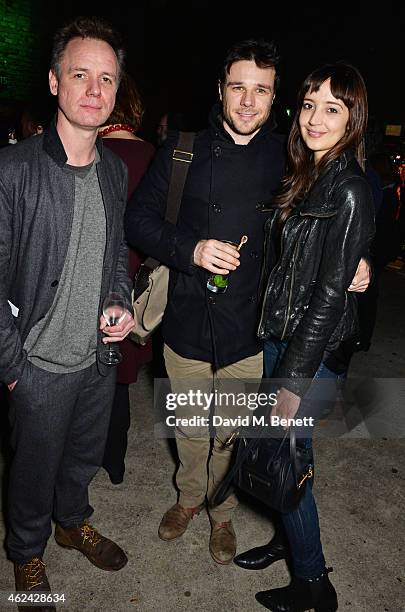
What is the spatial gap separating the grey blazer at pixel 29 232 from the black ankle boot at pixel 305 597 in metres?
1.66

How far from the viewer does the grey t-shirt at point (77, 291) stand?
2008 millimetres

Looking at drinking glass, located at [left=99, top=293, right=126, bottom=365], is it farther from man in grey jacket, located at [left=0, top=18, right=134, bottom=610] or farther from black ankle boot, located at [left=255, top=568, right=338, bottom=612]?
black ankle boot, located at [left=255, top=568, right=338, bottom=612]

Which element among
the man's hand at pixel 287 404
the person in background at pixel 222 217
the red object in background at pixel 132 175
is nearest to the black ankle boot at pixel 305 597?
the man's hand at pixel 287 404

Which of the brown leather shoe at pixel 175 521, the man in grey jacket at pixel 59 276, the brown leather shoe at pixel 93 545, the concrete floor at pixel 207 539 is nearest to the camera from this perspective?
the man in grey jacket at pixel 59 276

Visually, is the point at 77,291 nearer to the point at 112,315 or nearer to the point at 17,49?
the point at 112,315

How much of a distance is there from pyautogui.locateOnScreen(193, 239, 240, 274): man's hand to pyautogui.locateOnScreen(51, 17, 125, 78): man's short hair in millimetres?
936

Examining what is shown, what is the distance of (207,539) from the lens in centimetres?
279

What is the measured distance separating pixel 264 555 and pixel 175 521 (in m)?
0.54

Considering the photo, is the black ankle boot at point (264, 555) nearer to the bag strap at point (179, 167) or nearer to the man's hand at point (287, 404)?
the man's hand at point (287, 404)

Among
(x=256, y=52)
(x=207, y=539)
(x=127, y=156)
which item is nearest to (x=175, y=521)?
(x=207, y=539)

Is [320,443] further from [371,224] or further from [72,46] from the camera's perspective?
[72,46]

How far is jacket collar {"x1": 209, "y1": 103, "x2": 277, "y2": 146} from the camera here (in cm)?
228

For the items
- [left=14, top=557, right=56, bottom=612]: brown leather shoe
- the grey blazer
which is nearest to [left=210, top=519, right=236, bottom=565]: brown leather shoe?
[left=14, top=557, right=56, bottom=612]: brown leather shoe

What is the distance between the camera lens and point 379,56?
58.6ft
